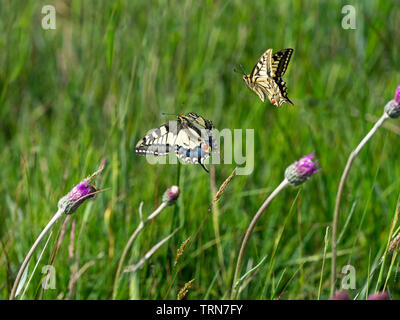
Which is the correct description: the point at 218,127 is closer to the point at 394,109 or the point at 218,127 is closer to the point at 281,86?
the point at 281,86

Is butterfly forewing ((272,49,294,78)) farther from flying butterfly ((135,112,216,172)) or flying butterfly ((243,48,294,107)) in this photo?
flying butterfly ((135,112,216,172))

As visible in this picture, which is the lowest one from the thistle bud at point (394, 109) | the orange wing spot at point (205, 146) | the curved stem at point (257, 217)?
the curved stem at point (257, 217)

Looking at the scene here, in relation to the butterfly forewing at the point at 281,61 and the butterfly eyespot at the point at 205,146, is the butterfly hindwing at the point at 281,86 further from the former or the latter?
the butterfly eyespot at the point at 205,146

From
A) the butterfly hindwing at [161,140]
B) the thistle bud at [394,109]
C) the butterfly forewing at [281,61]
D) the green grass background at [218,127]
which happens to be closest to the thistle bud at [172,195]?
the butterfly hindwing at [161,140]

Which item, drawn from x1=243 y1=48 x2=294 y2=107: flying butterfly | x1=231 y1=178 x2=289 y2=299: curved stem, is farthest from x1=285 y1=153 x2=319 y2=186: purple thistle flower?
x1=243 y1=48 x2=294 y2=107: flying butterfly

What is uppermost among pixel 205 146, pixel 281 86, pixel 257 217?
pixel 281 86

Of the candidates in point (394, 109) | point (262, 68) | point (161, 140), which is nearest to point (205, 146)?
point (161, 140)
